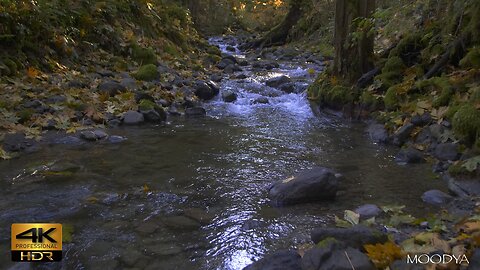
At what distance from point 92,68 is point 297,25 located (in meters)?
15.6

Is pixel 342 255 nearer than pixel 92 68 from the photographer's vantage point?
Yes

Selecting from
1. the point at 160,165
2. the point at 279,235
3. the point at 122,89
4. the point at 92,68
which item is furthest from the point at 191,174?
the point at 92,68

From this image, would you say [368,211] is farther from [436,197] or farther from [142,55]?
[142,55]

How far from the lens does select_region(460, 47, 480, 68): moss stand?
6965mm

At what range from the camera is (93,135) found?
24.0ft

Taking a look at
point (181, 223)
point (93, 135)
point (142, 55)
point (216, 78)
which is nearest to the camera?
point (181, 223)

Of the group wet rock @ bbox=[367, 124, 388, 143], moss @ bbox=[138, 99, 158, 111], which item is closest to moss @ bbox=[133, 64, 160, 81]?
moss @ bbox=[138, 99, 158, 111]

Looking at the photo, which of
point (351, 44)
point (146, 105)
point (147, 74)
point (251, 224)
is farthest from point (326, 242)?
point (147, 74)

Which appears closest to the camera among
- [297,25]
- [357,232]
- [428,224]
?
[357,232]

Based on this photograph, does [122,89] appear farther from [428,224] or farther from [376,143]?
[428,224]

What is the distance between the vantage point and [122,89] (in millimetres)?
10062

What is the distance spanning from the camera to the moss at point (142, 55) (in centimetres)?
1330

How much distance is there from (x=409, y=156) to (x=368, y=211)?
2091 mm

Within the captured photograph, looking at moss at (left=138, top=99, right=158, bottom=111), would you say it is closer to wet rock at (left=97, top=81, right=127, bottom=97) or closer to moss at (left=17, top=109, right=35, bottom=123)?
wet rock at (left=97, top=81, right=127, bottom=97)
